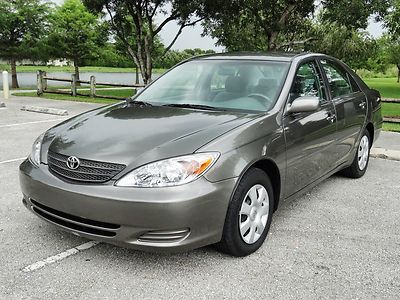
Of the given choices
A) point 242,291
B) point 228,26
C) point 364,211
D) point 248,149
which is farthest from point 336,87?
point 228,26

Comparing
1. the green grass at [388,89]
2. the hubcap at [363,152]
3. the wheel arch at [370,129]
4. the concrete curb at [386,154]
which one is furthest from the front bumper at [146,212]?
the green grass at [388,89]

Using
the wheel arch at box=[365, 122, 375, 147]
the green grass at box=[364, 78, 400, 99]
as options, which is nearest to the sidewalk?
the wheel arch at box=[365, 122, 375, 147]

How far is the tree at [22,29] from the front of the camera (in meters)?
23.6

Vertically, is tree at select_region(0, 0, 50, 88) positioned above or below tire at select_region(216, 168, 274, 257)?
above

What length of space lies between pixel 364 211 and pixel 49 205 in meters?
3.08

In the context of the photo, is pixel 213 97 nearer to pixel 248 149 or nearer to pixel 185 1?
pixel 248 149

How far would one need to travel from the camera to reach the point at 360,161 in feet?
18.3

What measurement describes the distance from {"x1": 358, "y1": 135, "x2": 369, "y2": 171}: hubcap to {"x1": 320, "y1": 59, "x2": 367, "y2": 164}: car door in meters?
0.32

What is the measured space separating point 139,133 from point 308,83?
1.96 m

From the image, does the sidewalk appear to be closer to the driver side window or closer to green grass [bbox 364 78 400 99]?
the driver side window

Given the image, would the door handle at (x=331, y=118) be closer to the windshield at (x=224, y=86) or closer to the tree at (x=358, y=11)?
the windshield at (x=224, y=86)

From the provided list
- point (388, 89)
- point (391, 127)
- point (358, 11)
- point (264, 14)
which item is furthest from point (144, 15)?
point (388, 89)

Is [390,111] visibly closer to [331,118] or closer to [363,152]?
[363,152]

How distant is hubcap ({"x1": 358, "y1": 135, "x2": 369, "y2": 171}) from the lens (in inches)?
217
